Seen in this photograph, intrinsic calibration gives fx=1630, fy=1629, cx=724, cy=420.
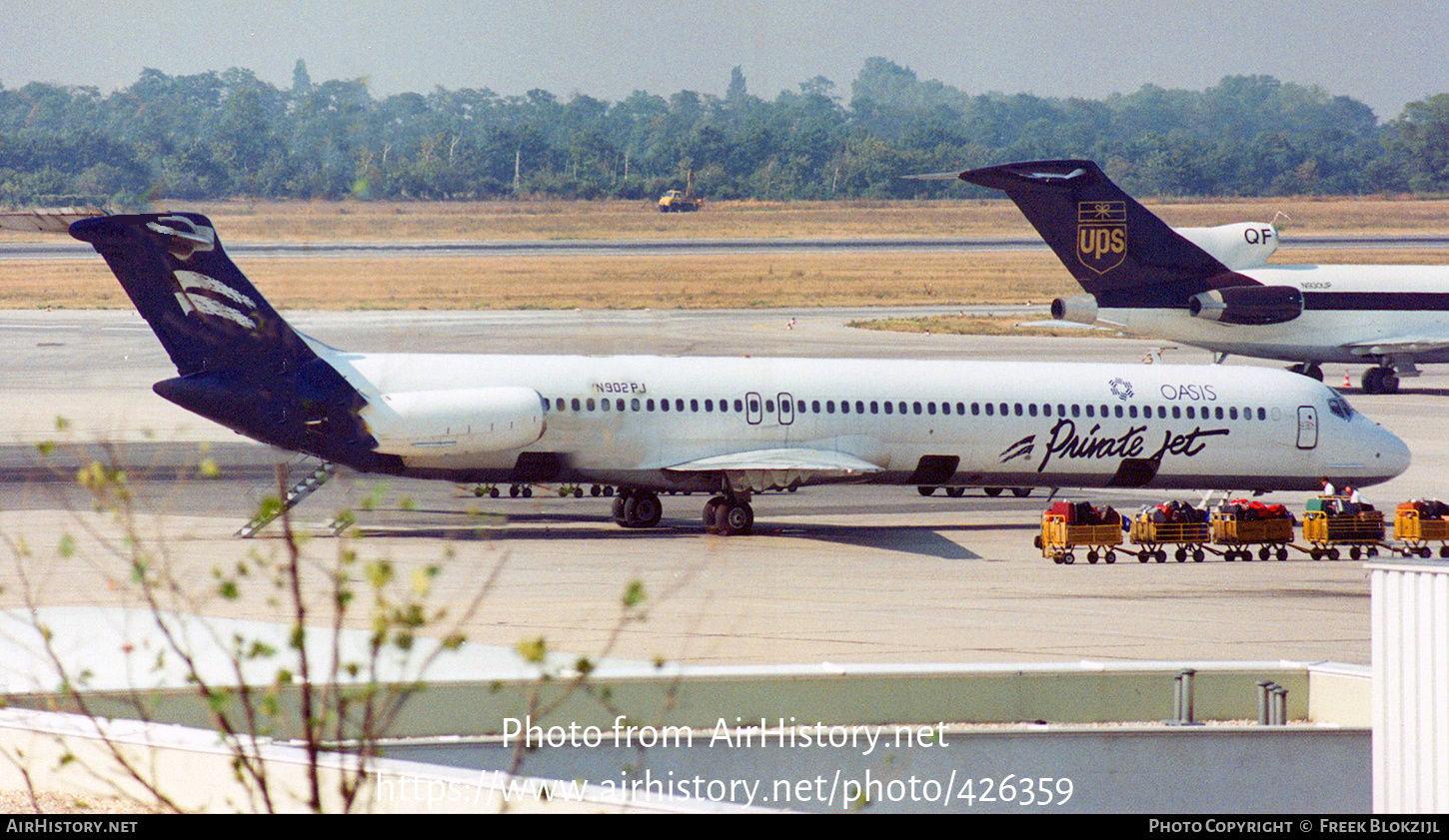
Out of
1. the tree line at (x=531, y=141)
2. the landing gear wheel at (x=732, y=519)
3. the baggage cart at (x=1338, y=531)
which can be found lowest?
the baggage cart at (x=1338, y=531)

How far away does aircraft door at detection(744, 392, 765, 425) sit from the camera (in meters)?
32.0

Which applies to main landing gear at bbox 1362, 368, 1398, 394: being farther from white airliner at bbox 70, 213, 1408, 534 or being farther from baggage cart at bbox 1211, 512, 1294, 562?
baggage cart at bbox 1211, 512, 1294, 562

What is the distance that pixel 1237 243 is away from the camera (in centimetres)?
5428

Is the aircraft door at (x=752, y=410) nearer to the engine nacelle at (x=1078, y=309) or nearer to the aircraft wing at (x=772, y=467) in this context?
the aircraft wing at (x=772, y=467)

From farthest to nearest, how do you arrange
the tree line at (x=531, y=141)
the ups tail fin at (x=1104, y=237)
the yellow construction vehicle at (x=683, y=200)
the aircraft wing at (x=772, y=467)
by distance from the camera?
the ups tail fin at (x=1104, y=237)
the aircraft wing at (x=772, y=467)
the yellow construction vehicle at (x=683, y=200)
the tree line at (x=531, y=141)

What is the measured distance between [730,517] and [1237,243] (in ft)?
95.5

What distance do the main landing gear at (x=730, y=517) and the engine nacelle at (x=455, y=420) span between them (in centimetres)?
404

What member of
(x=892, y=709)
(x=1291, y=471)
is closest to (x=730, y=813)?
(x=892, y=709)

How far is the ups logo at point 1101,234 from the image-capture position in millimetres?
47656

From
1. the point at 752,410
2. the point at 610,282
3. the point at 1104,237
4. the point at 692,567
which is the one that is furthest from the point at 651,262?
the point at 692,567

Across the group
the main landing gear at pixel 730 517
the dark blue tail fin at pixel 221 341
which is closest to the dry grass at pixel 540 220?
the dark blue tail fin at pixel 221 341

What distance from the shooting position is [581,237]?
28297 mm

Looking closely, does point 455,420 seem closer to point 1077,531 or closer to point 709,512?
point 709,512
